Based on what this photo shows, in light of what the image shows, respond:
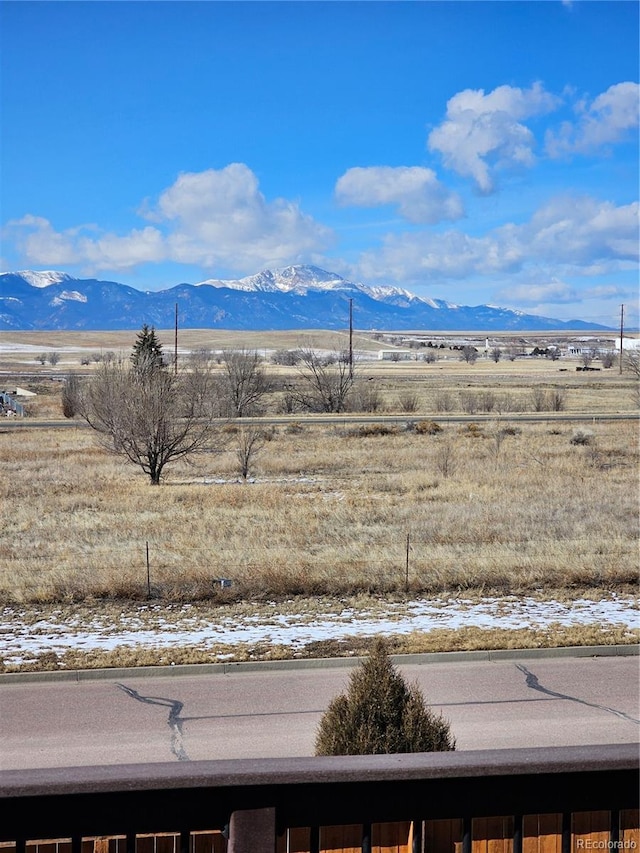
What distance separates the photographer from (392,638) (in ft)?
39.6

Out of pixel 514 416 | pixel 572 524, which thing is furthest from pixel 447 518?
pixel 514 416

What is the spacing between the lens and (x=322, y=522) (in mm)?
21250

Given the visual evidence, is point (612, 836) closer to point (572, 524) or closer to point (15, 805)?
point (15, 805)

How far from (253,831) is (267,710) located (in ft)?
24.2

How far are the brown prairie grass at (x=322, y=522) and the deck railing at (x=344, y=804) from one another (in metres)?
12.1

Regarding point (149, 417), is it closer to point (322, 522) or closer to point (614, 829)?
point (322, 522)

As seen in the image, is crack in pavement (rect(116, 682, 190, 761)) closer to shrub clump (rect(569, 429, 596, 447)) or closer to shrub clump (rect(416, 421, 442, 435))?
shrub clump (rect(569, 429, 596, 447))

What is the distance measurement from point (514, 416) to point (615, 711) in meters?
43.8

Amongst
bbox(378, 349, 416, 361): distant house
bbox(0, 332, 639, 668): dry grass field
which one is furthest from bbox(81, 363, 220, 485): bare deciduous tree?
bbox(378, 349, 416, 361): distant house

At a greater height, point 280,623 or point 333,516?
point 333,516

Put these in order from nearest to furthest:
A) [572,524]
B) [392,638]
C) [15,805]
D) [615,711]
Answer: [15,805]
[615,711]
[392,638]
[572,524]

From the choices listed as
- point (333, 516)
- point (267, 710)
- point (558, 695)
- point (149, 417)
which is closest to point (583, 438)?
point (149, 417)

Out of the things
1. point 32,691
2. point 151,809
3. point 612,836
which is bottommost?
point 32,691

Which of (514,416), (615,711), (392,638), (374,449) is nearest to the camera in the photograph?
(615,711)
